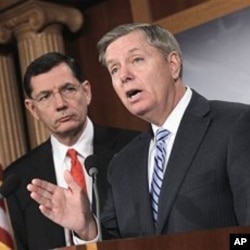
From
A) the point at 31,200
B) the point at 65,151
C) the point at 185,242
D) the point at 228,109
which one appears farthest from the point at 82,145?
the point at 185,242

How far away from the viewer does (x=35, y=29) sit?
12.2 feet

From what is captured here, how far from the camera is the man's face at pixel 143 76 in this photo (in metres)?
2.08

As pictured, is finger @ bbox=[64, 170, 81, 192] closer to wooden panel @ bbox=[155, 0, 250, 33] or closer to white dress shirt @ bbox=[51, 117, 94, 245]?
white dress shirt @ bbox=[51, 117, 94, 245]

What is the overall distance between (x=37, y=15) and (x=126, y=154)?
1.68 m

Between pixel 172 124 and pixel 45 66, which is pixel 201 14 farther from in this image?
pixel 172 124

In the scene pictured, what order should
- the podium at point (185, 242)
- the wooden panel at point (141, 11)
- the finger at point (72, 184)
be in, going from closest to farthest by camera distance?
the podium at point (185, 242) → the finger at point (72, 184) → the wooden panel at point (141, 11)

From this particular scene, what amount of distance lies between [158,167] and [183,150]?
0.11m

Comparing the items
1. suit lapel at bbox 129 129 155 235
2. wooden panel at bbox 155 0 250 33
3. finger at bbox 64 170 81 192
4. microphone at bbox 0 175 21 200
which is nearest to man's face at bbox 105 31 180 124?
suit lapel at bbox 129 129 155 235

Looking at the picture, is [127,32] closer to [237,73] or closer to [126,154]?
[126,154]

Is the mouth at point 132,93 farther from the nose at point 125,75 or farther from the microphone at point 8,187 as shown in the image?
the microphone at point 8,187

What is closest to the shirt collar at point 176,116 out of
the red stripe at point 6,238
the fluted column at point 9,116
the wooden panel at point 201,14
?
the red stripe at point 6,238

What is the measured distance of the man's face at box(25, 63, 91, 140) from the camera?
278 centimetres

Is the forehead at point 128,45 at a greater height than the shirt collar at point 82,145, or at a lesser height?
greater

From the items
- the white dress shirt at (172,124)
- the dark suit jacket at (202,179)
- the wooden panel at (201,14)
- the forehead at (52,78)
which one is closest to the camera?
the dark suit jacket at (202,179)
